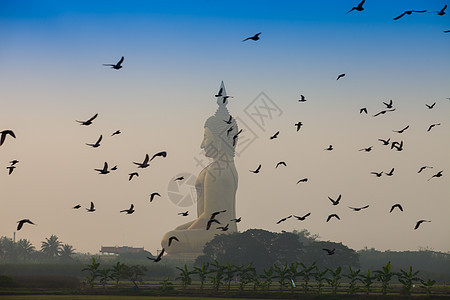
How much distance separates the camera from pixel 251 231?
119 metres

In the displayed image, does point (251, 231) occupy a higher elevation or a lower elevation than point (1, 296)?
higher

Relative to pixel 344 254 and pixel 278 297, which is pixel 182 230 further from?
pixel 278 297

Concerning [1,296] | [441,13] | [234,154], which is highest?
[234,154]

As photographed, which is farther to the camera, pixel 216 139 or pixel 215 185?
pixel 216 139

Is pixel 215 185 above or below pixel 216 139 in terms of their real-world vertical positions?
below

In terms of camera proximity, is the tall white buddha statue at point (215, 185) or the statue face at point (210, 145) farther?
the statue face at point (210, 145)

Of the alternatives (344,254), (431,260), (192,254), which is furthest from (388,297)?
(431,260)

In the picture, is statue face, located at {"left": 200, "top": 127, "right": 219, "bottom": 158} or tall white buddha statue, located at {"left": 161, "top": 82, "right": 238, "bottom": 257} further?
statue face, located at {"left": 200, "top": 127, "right": 219, "bottom": 158}

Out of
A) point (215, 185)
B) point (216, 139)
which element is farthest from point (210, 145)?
point (215, 185)

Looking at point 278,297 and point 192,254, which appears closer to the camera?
point 278,297

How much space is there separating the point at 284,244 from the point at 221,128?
3841 centimetres

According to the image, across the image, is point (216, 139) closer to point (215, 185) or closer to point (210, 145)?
point (210, 145)

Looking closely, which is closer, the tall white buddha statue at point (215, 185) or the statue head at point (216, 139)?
the tall white buddha statue at point (215, 185)

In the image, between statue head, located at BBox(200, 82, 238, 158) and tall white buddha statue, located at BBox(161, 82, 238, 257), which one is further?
statue head, located at BBox(200, 82, 238, 158)
